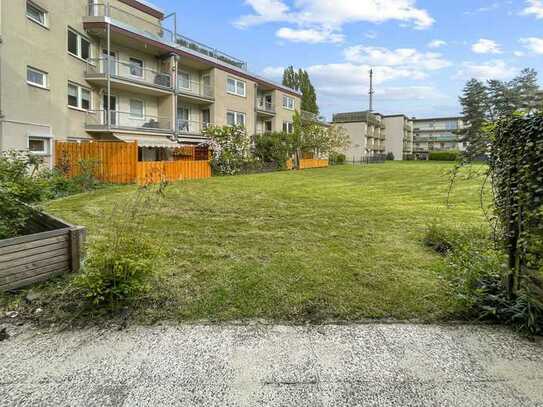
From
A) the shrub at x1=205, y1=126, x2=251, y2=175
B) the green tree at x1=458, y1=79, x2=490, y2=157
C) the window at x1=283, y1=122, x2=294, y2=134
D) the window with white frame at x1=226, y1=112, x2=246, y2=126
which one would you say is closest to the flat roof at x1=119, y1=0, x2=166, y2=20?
the window with white frame at x1=226, y1=112, x2=246, y2=126

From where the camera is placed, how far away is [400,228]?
796cm

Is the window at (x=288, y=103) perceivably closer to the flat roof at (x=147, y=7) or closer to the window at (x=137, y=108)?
the flat roof at (x=147, y=7)

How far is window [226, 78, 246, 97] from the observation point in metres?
29.4

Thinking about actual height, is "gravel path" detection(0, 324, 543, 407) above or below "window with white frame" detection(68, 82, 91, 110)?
below

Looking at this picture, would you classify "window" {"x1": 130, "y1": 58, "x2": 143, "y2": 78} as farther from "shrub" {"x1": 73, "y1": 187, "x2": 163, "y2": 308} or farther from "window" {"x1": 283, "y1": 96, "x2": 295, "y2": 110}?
"shrub" {"x1": 73, "y1": 187, "x2": 163, "y2": 308}

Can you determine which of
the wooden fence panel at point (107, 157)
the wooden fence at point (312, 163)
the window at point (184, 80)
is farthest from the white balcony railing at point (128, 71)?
the wooden fence at point (312, 163)

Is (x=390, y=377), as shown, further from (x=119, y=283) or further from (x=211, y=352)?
(x=119, y=283)

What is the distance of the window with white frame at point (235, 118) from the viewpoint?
29.5m

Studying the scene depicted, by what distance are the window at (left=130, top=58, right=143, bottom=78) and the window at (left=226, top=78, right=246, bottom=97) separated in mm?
7909

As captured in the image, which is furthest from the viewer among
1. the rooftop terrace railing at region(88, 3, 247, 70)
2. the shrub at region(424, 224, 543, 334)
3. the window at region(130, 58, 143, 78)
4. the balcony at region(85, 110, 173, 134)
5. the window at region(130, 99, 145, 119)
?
the window at region(130, 99, 145, 119)

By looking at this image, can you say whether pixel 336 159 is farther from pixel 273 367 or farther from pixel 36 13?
pixel 273 367

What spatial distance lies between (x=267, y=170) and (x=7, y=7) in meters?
19.4

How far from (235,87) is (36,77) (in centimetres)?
1720

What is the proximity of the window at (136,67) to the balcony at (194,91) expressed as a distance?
8.73ft
